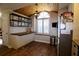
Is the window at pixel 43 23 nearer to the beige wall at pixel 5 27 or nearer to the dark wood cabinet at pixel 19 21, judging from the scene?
the dark wood cabinet at pixel 19 21

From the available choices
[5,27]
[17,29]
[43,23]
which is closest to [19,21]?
[17,29]

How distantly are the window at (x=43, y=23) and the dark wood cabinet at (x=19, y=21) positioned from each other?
0.45ft

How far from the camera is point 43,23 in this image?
1407 millimetres

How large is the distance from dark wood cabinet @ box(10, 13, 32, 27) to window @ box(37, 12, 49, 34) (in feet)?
0.45

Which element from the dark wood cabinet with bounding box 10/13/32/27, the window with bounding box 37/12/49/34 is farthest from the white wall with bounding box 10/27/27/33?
the window with bounding box 37/12/49/34

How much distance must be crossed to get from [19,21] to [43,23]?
1.15 feet

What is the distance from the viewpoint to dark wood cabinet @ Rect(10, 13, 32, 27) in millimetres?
1280

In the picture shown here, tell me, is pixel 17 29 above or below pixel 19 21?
below

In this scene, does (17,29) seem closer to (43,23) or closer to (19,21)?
(19,21)

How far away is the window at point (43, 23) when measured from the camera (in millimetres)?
1400

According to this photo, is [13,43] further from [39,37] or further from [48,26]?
[48,26]

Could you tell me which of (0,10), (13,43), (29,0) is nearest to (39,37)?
(13,43)

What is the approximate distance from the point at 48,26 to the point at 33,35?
272 millimetres

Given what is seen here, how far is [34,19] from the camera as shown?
1403 millimetres
